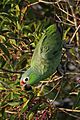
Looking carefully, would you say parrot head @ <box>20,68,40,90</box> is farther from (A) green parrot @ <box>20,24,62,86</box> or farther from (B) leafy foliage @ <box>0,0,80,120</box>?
(B) leafy foliage @ <box>0,0,80,120</box>

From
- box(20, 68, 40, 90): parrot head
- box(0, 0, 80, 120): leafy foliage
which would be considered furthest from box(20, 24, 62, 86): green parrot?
box(0, 0, 80, 120): leafy foliage

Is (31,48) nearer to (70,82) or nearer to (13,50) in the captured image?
(13,50)

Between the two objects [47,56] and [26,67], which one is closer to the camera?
[47,56]

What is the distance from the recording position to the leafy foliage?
1.49m

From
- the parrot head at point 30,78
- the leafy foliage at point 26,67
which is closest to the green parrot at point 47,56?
the parrot head at point 30,78

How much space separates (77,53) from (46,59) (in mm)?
380

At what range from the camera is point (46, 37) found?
1.24m

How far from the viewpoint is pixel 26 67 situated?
1620mm

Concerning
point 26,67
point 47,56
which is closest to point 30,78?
point 47,56

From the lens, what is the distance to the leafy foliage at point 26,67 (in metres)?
1.49

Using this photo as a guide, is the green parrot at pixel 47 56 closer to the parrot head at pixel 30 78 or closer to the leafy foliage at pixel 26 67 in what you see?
the parrot head at pixel 30 78

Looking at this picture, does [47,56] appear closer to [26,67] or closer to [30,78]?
[30,78]

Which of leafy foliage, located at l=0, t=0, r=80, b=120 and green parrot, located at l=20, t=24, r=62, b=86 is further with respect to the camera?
leafy foliage, located at l=0, t=0, r=80, b=120

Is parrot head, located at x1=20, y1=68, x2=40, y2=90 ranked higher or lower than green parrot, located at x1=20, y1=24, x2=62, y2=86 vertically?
lower
